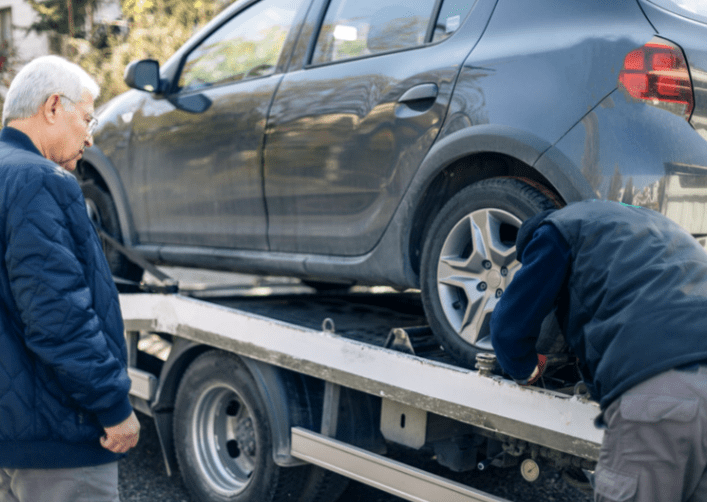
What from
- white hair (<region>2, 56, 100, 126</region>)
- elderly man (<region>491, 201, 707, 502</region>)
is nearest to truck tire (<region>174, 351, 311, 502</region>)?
white hair (<region>2, 56, 100, 126</region>)

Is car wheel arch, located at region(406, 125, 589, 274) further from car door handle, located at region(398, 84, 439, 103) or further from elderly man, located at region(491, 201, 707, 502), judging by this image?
elderly man, located at region(491, 201, 707, 502)

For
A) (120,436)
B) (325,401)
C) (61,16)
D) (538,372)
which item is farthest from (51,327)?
(61,16)

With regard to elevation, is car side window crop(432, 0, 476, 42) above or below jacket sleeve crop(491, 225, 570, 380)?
above

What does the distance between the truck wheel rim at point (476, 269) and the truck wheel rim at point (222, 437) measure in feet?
4.41

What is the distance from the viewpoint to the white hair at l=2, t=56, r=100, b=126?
7.09 ft

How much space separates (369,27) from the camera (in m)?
3.40

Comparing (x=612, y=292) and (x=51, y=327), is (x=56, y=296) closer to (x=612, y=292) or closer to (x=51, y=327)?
(x=51, y=327)

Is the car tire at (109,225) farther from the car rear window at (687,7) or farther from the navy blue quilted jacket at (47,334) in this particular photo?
the car rear window at (687,7)

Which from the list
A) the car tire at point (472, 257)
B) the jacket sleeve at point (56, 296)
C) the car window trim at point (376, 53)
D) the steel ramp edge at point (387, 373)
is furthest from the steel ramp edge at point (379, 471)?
the car window trim at point (376, 53)

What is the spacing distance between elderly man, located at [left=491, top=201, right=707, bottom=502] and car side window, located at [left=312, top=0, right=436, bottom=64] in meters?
1.41

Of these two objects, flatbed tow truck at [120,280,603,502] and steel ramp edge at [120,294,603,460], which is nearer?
steel ramp edge at [120,294,603,460]

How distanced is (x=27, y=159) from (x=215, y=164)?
194cm

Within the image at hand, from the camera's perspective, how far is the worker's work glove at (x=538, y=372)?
2.34 m

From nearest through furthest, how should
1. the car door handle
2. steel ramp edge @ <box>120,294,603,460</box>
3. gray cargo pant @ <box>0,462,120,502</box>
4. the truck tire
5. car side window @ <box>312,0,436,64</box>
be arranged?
gray cargo pant @ <box>0,462,120,502</box> < steel ramp edge @ <box>120,294,603,460</box> < the car door handle < car side window @ <box>312,0,436,64</box> < the truck tire
